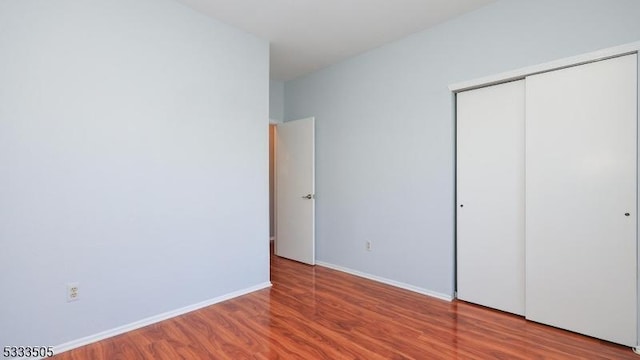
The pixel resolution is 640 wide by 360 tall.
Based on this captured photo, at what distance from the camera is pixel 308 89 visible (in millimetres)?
4324

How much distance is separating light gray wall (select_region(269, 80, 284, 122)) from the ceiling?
1002 mm

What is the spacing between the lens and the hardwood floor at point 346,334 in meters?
2.02

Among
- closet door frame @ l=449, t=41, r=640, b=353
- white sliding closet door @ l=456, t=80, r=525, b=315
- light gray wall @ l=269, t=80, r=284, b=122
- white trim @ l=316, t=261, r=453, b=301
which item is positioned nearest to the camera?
closet door frame @ l=449, t=41, r=640, b=353

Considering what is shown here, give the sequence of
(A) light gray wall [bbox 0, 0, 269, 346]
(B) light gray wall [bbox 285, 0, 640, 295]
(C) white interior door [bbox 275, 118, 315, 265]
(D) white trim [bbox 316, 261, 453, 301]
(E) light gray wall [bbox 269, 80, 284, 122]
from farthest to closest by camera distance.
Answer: (E) light gray wall [bbox 269, 80, 284, 122], (C) white interior door [bbox 275, 118, 315, 265], (D) white trim [bbox 316, 261, 453, 301], (B) light gray wall [bbox 285, 0, 640, 295], (A) light gray wall [bbox 0, 0, 269, 346]

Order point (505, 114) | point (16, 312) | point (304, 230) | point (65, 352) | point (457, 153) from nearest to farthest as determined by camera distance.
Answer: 1. point (16, 312)
2. point (65, 352)
3. point (505, 114)
4. point (457, 153)
5. point (304, 230)

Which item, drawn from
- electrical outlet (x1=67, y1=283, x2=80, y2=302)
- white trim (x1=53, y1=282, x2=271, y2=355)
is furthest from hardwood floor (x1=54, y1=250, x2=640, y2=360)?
electrical outlet (x1=67, y1=283, x2=80, y2=302)

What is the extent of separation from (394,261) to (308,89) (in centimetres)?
255

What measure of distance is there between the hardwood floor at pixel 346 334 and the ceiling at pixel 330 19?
2.63 m

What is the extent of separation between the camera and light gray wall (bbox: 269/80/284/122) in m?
4.58

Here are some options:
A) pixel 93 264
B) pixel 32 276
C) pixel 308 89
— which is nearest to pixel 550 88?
pixel 308 89

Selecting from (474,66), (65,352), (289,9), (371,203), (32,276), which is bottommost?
(65,352)

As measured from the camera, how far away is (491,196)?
2.72 metres

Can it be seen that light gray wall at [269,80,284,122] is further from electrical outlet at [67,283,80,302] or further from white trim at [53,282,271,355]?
electrical outlet at [67,283,80,302]

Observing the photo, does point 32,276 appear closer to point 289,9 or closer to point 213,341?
point 213,341
